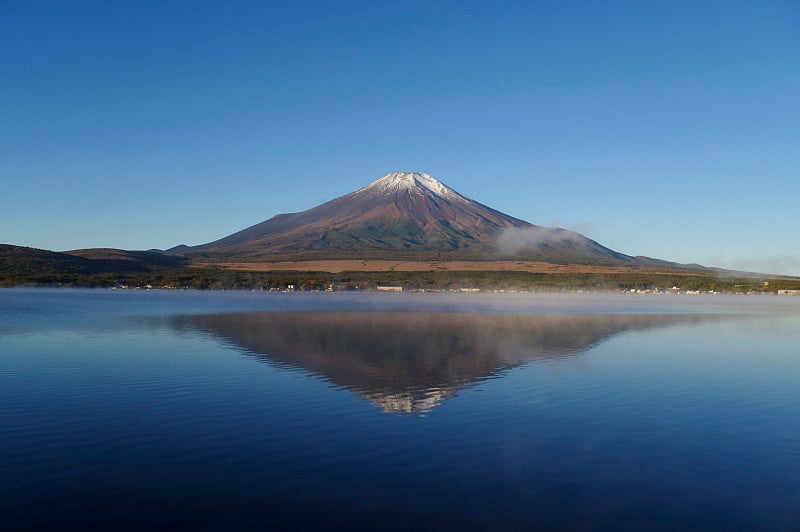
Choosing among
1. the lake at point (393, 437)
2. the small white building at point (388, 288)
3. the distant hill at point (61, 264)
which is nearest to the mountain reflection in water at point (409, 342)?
the lake at point (393, 437)

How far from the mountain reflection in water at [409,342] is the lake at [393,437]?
0.23 m

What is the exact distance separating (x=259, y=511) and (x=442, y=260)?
152 m

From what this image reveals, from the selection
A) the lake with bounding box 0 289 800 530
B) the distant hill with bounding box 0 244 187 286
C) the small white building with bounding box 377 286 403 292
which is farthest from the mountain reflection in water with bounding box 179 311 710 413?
the distant hill with bounding box 0 244 187 286

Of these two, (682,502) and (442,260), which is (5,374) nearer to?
(682,502)

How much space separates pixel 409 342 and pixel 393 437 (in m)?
16.5

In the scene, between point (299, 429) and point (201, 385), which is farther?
point (201, 385)

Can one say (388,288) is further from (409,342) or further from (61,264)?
(409,342)

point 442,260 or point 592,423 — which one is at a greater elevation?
point 442,260

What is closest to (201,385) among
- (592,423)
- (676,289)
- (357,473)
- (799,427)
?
(357,473)

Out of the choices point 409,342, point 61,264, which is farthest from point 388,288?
point 409,342

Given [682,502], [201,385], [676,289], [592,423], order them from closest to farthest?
[682,502] → [592,423] → [201,385] → [676,289]

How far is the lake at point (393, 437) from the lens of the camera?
9250mm

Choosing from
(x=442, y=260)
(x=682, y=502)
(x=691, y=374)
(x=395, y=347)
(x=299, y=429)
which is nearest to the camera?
(x=682, y=502)

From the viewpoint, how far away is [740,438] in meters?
13.6
